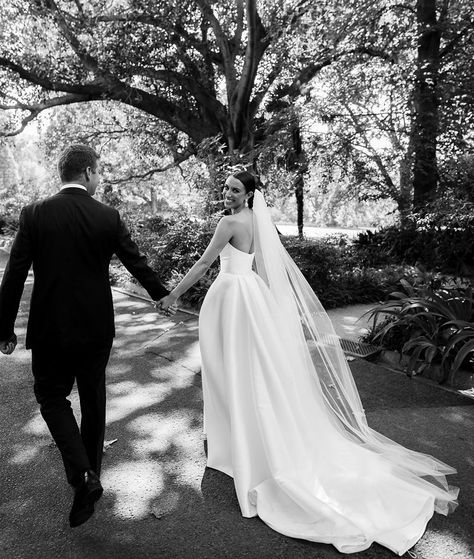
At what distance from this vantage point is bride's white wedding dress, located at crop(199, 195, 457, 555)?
270cm

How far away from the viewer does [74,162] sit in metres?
2.86

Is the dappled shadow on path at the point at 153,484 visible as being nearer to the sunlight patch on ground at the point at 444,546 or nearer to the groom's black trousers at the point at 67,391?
the sunlight patch on ground at the point at 444,546

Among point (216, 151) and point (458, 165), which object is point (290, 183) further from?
point (458, 165)

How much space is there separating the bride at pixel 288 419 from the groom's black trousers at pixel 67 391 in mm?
766

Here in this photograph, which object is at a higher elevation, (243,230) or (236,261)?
(243,230)

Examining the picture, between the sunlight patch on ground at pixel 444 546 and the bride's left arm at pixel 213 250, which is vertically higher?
the bride's left arm at pixel 213 250

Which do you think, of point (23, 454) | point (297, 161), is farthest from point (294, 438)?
point (297, 161)

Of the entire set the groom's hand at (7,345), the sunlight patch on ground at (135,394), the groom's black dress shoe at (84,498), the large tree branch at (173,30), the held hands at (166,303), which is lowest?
the sunlight patch on ground at (135,394)

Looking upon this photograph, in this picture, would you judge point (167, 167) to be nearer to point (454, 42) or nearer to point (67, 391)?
point (454, 42)

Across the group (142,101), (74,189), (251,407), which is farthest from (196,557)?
(142,101)

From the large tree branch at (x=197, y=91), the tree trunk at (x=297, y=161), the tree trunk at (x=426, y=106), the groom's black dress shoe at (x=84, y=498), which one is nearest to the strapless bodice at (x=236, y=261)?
the groom's black dress shoe at (x=84, y=498)

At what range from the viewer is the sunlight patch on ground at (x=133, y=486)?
291 centimetres

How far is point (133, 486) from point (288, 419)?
113 centimetres

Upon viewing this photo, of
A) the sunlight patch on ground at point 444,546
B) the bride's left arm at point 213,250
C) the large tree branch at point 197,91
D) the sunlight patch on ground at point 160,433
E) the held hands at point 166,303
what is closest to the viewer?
the sunlight patch on ground at point 444,546
